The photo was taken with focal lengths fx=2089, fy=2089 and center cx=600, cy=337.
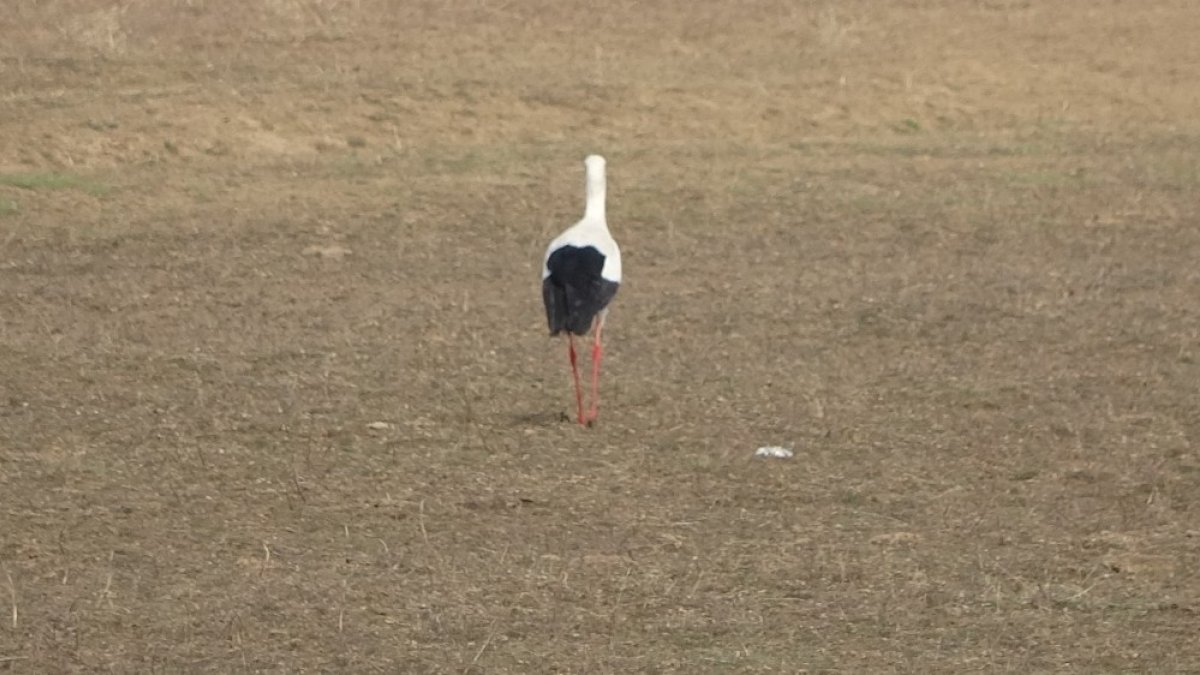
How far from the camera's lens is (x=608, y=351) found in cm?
925

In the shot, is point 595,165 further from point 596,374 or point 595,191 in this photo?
point 596,374

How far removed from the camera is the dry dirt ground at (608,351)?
5984 mm

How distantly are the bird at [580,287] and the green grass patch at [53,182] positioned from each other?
488 centimetres

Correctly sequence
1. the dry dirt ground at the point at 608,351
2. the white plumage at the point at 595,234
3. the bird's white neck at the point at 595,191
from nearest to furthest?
the dry dirt ground at the point at 608,351
the white plumage at the point at 595,234
the bird's white neck at the point at 595,191

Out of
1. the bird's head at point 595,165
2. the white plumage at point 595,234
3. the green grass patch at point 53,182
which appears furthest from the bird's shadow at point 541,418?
the green grass patch at point 53,182

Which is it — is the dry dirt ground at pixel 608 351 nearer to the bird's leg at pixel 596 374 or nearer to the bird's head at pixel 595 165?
the bird's leg at pixel 596 374

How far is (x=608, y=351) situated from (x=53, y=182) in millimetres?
4978

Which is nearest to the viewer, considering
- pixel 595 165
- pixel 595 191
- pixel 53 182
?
pixel 595 191

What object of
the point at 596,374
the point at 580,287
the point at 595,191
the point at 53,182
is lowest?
the point at 53,182

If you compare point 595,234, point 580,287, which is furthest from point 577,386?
point 595,234

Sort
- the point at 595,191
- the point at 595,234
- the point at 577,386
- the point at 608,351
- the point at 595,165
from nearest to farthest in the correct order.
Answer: the point at 577,386 → the point at 595,234 → the point at 608,351 → the point at 595,191 → the point at 595,165

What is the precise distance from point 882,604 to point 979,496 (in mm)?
1196

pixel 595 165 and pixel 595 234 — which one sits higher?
pixel 595 165

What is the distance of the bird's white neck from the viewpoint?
926 centimetres
